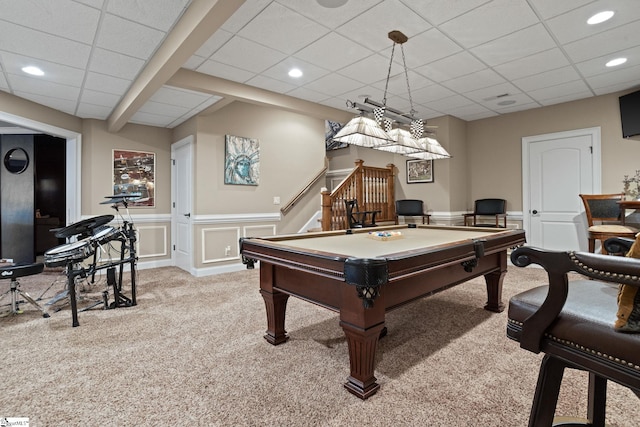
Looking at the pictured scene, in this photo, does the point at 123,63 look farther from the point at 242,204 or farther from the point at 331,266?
the point at 331,266

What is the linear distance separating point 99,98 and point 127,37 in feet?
6.39

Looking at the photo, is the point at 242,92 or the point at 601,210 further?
the point at 601,210

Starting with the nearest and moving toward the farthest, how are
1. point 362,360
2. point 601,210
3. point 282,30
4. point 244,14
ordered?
point 362,360
point 244,14
point 282,30
point 601,210

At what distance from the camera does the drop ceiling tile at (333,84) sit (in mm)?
4113

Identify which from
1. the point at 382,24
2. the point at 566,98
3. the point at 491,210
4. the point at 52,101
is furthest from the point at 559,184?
the point at 52,101

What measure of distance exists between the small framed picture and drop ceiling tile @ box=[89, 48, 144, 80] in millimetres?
4891

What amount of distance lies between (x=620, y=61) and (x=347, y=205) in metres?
3.85

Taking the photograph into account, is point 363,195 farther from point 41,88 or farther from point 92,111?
point 41,88

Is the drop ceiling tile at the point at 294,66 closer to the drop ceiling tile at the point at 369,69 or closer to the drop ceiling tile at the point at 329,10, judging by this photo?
the drop ceiling tile at the point at 369,69

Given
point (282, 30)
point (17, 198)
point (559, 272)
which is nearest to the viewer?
point (559, 272)

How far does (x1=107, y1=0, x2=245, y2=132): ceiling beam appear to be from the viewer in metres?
2.28

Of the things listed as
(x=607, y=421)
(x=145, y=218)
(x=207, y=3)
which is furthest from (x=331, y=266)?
(x=145, y=218)

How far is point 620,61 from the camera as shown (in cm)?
370

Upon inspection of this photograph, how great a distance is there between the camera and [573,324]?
102cm
